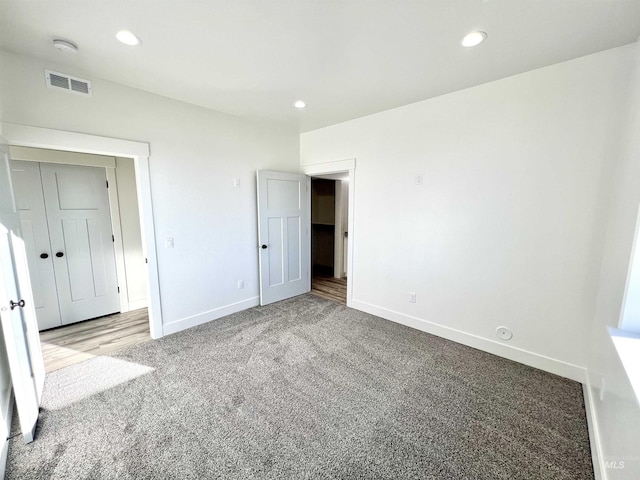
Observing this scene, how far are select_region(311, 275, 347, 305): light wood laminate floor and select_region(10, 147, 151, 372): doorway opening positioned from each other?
2495mm

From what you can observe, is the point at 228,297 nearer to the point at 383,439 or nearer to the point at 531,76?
the point at 383,439

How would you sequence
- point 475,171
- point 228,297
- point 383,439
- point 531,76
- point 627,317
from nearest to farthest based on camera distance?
point 627,317 < point 383,439 < point 531,76 < point 475,171 < point 228,297

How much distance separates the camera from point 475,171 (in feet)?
8.64

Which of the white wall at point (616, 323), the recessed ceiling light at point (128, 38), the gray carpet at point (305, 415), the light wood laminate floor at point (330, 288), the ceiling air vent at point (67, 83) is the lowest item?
the light wood laminate floor at point (330, 288)

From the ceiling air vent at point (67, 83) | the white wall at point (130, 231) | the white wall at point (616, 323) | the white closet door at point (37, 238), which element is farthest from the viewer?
the white wall at point (130, 231)

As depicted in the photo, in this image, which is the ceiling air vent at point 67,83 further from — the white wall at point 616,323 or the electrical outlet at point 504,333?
the electrical outlet at point 504,333

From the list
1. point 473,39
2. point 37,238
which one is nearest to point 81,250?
point 37,238

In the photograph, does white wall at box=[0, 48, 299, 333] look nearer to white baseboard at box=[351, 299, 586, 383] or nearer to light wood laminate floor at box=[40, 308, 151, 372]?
light wood laminate floor at box=[40, 308, 151, 372]

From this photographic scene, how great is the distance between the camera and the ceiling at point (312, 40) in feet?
5.13

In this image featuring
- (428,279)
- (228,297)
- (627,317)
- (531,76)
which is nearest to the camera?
(627,317)

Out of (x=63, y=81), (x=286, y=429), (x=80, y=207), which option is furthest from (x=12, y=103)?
(x=286, y=429)

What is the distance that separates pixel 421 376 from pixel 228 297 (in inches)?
99.1

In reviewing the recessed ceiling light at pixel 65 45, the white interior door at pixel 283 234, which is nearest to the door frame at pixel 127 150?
the recessed ceiling light at pixel 65 45

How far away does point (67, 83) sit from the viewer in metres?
2.30
